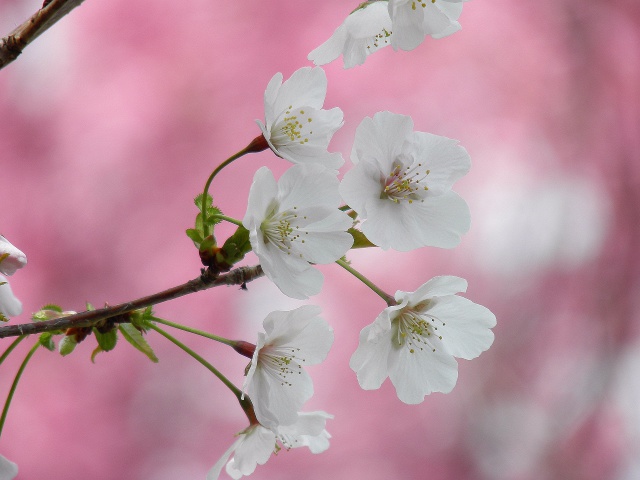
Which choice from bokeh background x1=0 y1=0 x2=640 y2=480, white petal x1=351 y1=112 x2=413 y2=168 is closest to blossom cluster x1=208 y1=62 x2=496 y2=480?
white petal x1=351 y1=112 x2=413 y2=168

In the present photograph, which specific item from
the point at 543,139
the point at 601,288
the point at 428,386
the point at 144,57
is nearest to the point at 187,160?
the point at 144,57

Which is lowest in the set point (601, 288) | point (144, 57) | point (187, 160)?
point (601, 288)

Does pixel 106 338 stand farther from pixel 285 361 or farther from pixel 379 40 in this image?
pixel 379 40

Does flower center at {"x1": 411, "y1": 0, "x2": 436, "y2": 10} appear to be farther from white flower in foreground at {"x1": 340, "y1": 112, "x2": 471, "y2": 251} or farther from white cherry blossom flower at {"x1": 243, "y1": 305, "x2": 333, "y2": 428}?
white cherry blossom flower at {"x1": 243, "y1": 305, "x2": 333, "y2": 428}

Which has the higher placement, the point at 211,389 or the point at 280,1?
the point at 280,1

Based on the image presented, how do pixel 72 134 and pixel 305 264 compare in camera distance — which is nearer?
pixel 305 264

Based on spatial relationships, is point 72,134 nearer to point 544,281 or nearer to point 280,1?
point 280,1

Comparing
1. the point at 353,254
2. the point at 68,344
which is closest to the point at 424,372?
the point at 68,344
